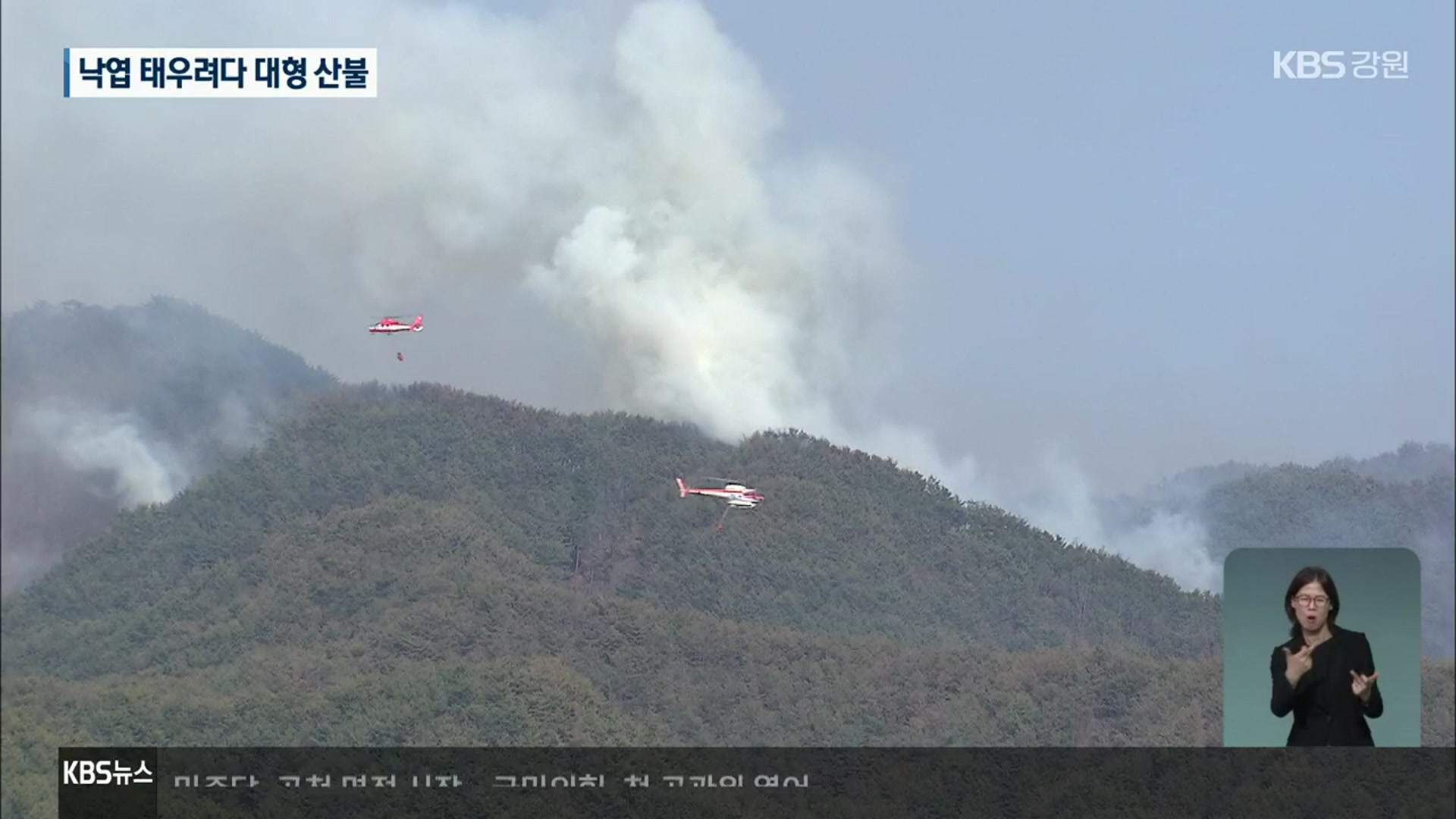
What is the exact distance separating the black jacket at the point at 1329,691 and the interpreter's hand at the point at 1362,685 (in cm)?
9

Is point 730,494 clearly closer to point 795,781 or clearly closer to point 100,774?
point 795,781

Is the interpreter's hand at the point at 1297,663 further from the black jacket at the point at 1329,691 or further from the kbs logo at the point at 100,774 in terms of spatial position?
the kbs logo at the point at 100,774

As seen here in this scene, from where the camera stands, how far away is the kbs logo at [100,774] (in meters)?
43.6

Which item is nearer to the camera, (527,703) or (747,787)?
(747,787)

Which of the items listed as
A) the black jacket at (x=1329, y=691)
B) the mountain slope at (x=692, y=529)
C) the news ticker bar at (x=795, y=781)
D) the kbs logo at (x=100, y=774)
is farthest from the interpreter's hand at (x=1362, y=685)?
the kbs logo at (x=100, y=774)

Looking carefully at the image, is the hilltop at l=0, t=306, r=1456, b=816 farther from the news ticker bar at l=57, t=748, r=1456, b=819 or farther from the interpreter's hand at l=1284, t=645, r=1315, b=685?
the interpreter's hand at l=1284, t=645, r=1315, b=685

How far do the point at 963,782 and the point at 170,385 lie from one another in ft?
83.7

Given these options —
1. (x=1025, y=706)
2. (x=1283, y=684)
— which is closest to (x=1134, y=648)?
(x=1025, y=706)

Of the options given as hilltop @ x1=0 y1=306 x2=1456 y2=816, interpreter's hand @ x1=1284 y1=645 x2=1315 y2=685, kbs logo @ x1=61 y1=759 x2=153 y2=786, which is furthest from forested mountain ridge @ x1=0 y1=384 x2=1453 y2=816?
interpreter's hand @ x1=1284 y1=645 x2=1315 y2=685

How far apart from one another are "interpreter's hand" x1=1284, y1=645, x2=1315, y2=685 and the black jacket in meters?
0.08

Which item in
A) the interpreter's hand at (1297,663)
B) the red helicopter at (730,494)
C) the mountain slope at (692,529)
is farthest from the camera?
the mountain slope at (692,529)

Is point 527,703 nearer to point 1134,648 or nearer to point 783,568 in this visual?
point 783,568

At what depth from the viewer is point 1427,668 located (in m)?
56.1

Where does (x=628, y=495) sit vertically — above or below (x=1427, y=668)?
above
